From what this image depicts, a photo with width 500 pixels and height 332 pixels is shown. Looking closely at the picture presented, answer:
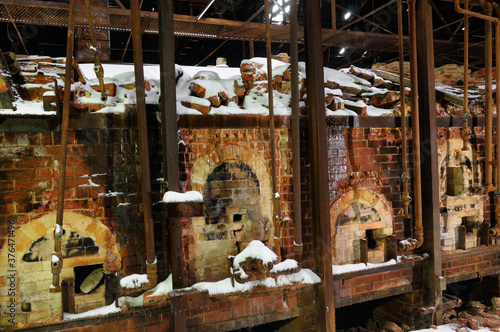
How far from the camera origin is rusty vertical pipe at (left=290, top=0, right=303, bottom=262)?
12.5 ft

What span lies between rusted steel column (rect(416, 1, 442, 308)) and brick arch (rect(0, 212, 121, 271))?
4.46 m

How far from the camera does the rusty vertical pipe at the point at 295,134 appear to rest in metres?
3.80

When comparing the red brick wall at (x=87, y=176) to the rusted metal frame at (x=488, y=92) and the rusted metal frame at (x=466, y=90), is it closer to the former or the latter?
the rusted metal frame at (x=466, y=90)

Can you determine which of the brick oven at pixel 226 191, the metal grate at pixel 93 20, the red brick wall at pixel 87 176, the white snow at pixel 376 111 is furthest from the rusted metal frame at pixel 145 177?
the white snow at pixel 376 111

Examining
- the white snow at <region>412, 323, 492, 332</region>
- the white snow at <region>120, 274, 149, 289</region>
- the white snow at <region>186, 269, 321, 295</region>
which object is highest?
the white snow at <region>120, 274, 149, 289</region>

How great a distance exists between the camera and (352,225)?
445 cm

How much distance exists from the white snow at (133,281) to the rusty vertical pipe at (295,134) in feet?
6.21

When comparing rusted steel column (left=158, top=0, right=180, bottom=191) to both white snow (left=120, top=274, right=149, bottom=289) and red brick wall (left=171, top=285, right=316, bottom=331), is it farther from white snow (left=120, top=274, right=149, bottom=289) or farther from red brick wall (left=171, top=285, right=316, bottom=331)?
red brick wall (left=171, top=285, right=316, bottom=331)

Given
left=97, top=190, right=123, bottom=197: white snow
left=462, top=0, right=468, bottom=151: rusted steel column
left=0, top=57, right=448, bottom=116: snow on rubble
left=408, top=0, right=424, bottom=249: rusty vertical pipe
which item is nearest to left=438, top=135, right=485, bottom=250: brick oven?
left=462, top=0, right=468, bottom=151: rusted steel column

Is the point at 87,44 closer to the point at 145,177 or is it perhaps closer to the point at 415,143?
the point at 145,177

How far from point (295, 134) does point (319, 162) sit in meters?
0.49

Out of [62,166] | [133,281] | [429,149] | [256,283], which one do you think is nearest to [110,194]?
[62,166]

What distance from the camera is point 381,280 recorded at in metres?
4.48

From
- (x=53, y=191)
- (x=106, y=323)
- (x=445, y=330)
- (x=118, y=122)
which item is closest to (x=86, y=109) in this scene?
(x=118, y=122)
